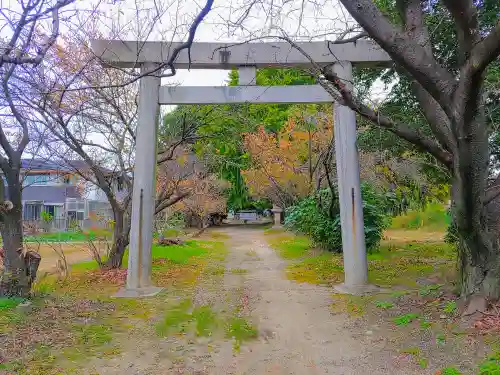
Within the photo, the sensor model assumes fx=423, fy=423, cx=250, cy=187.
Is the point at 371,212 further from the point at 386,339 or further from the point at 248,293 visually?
the point at 386,339

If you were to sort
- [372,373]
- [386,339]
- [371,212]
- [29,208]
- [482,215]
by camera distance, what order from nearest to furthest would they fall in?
[372,373] → [386,339] → [482,215] → [371,212] → [29,208]

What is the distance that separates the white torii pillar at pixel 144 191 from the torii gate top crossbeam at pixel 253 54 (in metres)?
0.32

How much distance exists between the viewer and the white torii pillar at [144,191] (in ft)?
25.5

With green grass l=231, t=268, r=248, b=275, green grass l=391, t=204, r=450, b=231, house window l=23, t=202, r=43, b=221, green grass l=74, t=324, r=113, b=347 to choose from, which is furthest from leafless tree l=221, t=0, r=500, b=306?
house window l=23, t=202, r=43, b=221

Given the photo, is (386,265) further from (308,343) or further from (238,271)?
(308,343)

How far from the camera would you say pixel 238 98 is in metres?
7.98

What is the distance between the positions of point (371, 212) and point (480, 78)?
26.7 ft

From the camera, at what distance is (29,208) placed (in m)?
26.8

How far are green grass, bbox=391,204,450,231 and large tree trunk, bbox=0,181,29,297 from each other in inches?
782

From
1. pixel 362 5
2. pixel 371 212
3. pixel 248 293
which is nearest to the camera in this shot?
pixel 362 5

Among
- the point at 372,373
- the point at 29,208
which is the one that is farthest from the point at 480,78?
the point at 29,208

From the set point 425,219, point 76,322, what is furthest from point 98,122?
point 425,219

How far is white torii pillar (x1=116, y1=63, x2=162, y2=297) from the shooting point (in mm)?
7781

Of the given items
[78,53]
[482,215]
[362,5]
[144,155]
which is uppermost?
[78,53]
